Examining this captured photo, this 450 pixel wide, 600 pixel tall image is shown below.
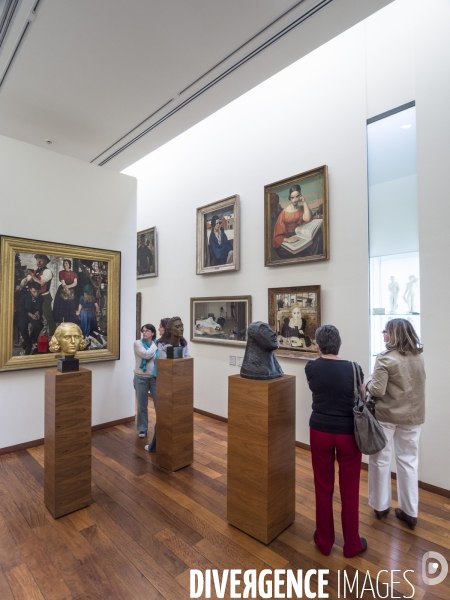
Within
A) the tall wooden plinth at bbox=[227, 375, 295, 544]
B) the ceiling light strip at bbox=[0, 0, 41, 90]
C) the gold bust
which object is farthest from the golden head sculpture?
the ceiling light strip at bbox=[0, 0, 41, 90]

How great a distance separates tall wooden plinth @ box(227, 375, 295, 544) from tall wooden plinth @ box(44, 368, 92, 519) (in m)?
1.67

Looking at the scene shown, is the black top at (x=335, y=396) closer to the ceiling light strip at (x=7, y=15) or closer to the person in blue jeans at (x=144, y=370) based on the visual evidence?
the person in blue jeans at (x=144, y=370)

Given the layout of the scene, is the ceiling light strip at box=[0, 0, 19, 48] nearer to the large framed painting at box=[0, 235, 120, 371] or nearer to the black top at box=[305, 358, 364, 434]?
the large framed painting at box=[0, 235, 120, 371]

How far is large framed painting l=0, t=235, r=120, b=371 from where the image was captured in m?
5.21

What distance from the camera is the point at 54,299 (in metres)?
5.67

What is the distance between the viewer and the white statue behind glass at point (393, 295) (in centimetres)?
461

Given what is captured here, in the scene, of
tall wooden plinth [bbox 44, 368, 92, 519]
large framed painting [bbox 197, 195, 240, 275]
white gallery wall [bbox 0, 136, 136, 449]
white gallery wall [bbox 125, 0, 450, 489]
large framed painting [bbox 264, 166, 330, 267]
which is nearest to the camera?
tall wooden plinth [bbox 44, 368, 92, 519]

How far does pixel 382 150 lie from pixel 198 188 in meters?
3.92

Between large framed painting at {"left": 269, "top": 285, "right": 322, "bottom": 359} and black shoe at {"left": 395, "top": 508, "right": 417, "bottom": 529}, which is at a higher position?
large framed painting at {"left": 269, "top": 285, "right": 322, "bottom": 359}

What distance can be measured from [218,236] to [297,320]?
99.8 inches

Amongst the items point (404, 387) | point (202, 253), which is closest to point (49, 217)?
point (202, 253)

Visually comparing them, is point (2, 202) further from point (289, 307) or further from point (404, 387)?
point (404, 387)

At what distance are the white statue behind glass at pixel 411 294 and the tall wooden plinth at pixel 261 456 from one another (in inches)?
84.5

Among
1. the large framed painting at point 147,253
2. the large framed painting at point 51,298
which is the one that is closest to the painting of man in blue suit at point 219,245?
the large framed painting at point 51,298
